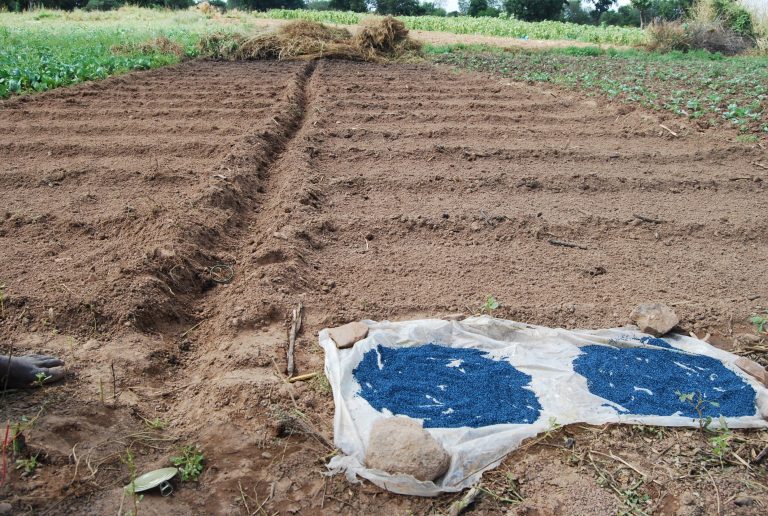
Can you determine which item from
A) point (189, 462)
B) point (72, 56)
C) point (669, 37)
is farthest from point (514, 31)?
point (189, 462)

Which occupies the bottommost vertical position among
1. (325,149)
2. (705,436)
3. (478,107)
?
(705,436)

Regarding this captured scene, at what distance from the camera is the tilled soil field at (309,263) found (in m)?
2.38

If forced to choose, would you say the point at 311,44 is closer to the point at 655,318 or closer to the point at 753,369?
the point at 655,318

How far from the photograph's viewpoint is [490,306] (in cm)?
350

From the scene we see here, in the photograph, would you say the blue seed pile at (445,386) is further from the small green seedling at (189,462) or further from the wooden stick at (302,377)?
the small green seedling at (189,462)

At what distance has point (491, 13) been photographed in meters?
45.7

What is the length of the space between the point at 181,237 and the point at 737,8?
83.3 feet

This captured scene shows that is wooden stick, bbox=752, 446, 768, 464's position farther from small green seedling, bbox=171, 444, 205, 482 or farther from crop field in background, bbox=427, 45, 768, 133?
crop field in background, bbox=427, 45, 768, 133

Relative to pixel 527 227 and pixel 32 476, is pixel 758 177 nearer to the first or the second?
pixel 527 227

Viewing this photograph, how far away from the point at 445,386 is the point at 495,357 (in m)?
0.42

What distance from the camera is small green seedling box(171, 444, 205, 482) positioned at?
7.62 ft

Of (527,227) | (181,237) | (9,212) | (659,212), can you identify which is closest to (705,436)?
(527,227)

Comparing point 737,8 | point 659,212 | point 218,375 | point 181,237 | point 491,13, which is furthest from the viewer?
point 491,13

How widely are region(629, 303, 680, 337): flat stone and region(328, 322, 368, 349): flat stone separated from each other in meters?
1.72
